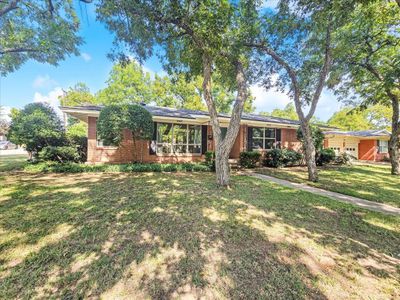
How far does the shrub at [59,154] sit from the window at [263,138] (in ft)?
38.3

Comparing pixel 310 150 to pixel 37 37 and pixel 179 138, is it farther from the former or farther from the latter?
pixel 37 37

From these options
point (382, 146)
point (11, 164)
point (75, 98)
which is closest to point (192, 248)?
point (11, 164)

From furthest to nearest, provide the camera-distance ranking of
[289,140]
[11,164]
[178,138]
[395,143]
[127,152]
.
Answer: [289,140] < [178,138] < [11,164] < [127,152] < [395,143]

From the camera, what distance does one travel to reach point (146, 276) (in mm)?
2404

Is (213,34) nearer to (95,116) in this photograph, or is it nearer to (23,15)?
(95,116)

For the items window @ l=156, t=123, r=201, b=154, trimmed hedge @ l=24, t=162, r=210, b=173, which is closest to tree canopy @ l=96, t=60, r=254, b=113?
window @ l=156, t=123, r=201, b=154

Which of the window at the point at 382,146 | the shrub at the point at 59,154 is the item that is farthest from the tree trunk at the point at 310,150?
the window at the point at 382,146

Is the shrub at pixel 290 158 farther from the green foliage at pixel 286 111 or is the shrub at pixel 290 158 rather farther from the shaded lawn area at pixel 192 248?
the green foliage at pixel 286 111

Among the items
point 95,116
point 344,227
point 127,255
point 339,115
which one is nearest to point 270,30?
point 344,227

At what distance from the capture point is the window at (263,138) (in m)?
14.2

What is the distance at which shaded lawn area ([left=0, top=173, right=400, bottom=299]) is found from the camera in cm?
225

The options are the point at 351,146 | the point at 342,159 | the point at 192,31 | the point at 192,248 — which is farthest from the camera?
the point at 351,146

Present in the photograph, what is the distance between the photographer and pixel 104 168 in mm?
9531

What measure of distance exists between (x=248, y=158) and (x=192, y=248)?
969 centimetres
